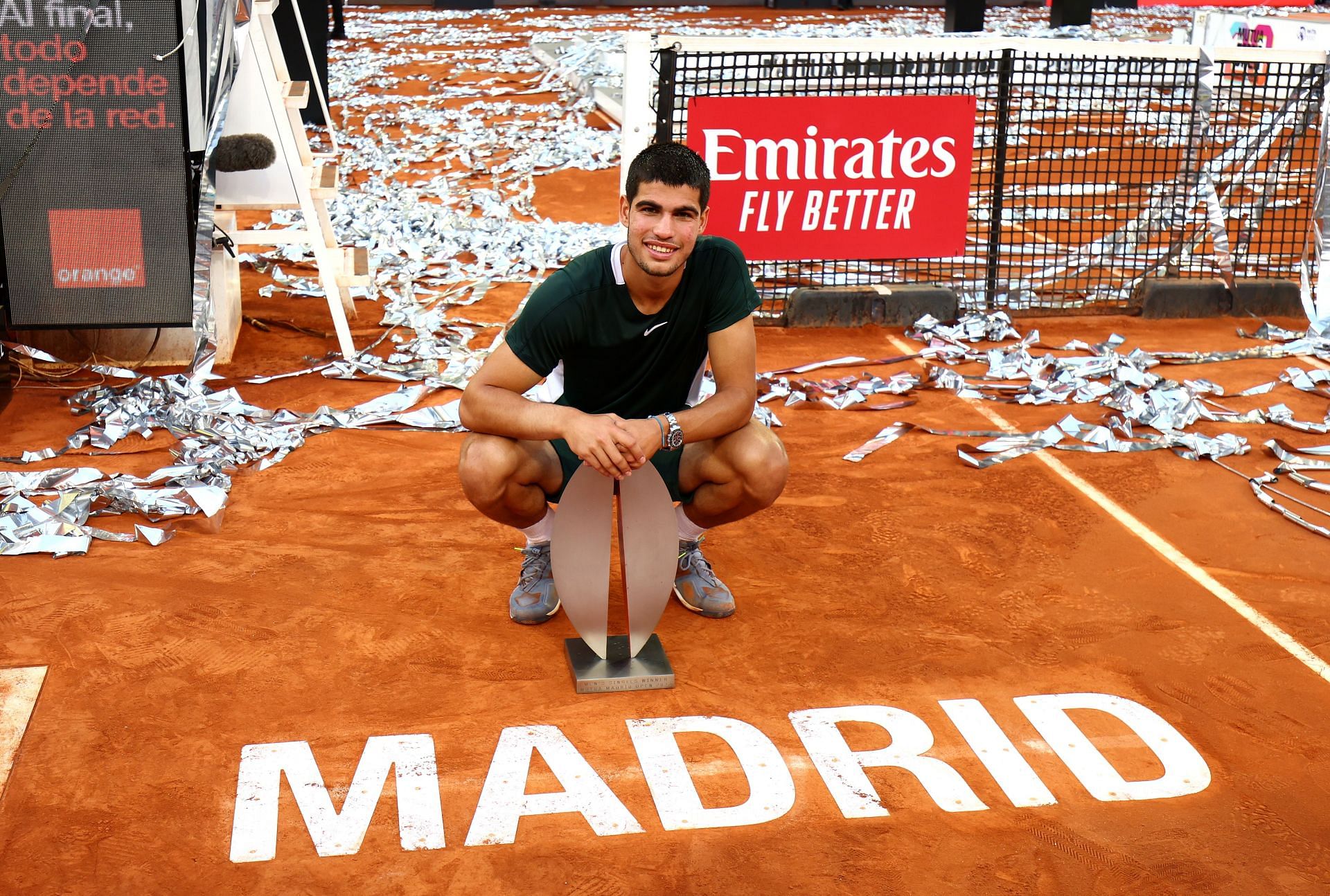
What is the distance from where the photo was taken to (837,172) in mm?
8008

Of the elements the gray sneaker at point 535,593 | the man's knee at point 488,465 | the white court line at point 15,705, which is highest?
the man's knee at point 488,465

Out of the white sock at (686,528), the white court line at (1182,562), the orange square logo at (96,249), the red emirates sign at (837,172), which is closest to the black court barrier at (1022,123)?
the red emirates sign at (837,172)

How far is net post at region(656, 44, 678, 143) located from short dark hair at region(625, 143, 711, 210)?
12.5 ft

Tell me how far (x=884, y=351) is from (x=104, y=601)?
4.70 metres

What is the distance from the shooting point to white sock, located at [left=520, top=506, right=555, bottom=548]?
4.51 meters

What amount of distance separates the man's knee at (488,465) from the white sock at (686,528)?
682mm

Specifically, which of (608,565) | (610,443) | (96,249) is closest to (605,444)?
(610,443)

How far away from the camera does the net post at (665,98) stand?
7719 millimetres

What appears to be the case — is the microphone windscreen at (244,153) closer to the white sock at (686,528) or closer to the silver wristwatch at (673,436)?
the white sock at (686,528)

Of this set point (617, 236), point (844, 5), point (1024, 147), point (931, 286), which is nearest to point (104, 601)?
point (931, 286)

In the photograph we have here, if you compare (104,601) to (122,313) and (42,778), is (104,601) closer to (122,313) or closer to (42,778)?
(42,778)

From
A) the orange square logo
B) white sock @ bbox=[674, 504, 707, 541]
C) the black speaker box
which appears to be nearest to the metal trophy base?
white sock @ bbox=[674, 504, 707, 541]

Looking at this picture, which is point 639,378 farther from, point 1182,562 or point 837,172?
point 837,172

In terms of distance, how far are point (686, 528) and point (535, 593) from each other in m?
0.56
